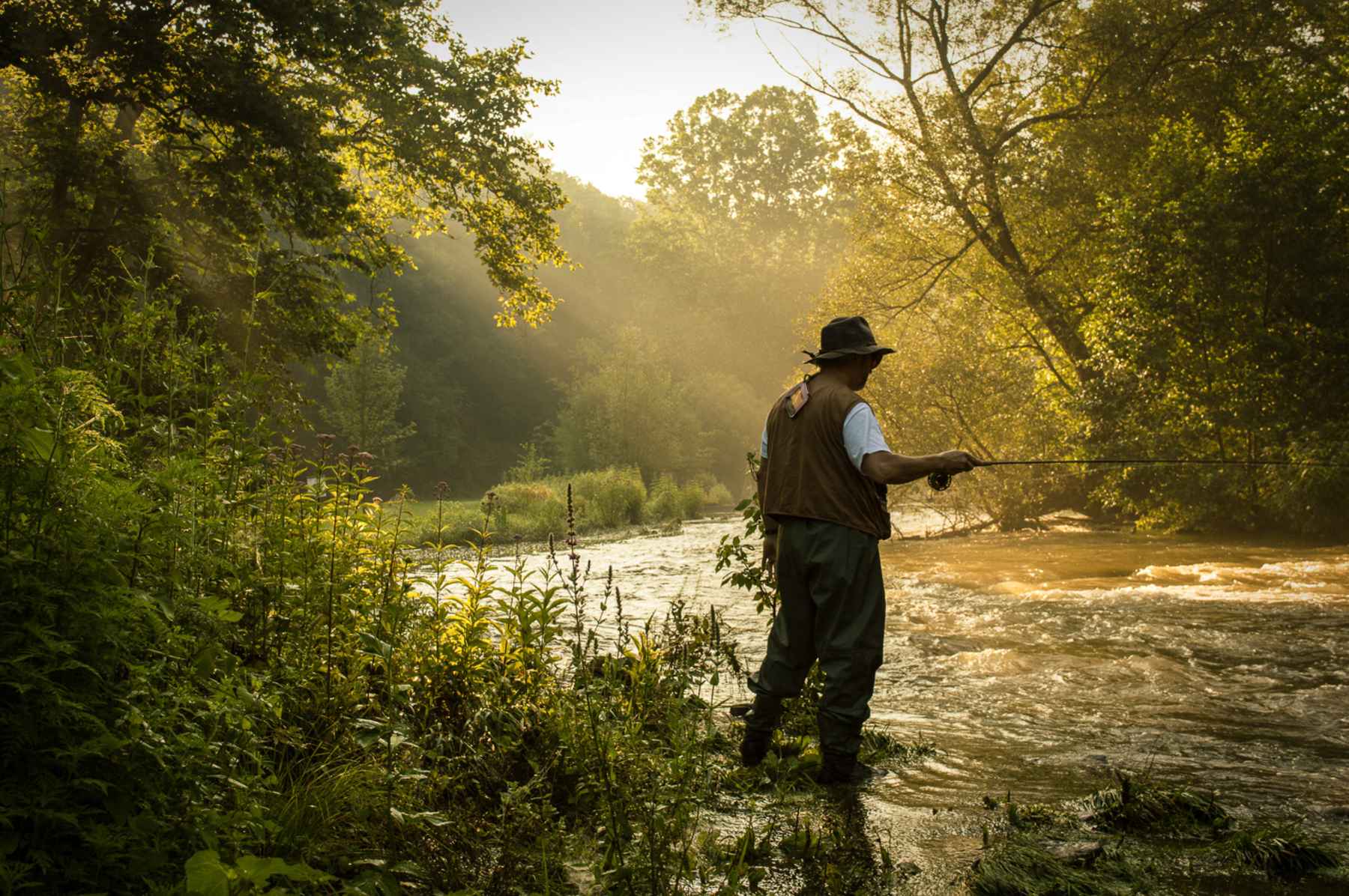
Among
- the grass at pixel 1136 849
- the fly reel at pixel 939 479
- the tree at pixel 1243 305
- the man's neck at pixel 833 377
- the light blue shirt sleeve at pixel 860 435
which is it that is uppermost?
the tree at pixel 1243 305

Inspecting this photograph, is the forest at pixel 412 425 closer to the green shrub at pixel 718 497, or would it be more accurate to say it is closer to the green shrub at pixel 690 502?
the green shrub at pixel 690 502

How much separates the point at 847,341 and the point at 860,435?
63cm

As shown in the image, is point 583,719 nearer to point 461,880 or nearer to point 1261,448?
point 461,880

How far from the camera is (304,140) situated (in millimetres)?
11656

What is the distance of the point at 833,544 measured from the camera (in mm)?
4715

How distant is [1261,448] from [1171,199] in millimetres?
4716

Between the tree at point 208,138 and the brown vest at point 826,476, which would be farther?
the tree at point 208,138

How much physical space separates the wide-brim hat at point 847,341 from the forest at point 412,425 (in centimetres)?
153

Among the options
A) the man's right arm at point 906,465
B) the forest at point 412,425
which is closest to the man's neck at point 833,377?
the man's right arm at point 906,465

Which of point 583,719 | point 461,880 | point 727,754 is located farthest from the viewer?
point 727,754

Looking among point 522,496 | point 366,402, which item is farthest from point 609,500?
point 366,402

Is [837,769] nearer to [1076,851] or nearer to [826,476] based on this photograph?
[1076,851]

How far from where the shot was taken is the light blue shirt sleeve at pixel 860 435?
15.1 ft

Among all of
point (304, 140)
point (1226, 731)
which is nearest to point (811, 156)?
point (304, 140)
